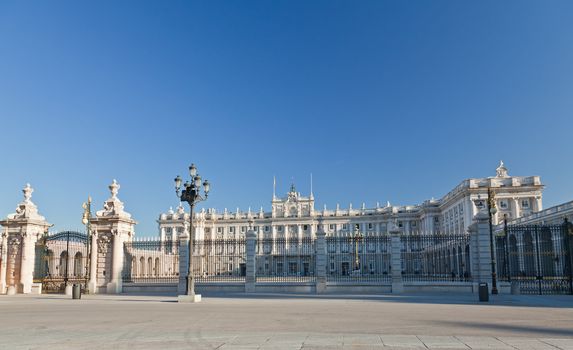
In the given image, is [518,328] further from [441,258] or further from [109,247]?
[441,258]

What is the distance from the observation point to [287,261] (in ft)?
290

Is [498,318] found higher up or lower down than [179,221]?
lower down

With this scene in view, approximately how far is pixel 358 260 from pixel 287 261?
12722 millimetres

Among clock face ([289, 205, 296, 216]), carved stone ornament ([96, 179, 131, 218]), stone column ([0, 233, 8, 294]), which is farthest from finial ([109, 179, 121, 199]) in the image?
clock face ([289, 205, 296, 216])

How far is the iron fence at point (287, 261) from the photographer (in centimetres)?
3468

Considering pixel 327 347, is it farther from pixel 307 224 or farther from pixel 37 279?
pixel 307 224

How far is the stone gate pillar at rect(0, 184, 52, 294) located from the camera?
31.8 m

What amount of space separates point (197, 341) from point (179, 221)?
125 meters

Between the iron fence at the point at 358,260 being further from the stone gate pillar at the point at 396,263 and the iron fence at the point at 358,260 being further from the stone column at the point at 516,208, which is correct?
the stone column at the point at 516,208

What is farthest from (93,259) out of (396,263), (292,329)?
(292,329)

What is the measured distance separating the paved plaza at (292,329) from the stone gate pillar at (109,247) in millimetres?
12492

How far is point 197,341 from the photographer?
35.6 ft

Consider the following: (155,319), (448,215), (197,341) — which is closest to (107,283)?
(155,319)

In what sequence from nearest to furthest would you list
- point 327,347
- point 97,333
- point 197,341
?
point 327,347 < point 197,341 < point 97,333
